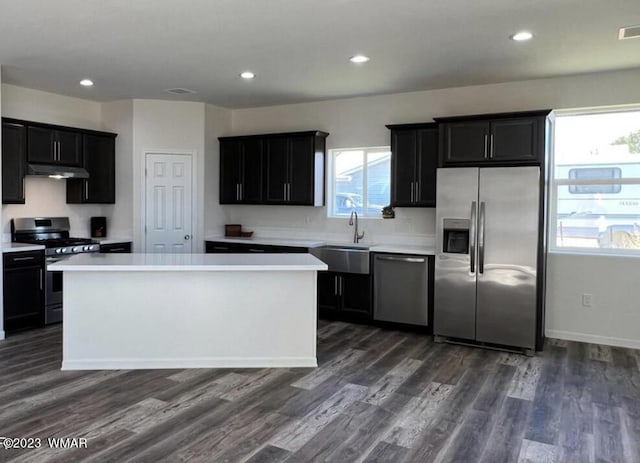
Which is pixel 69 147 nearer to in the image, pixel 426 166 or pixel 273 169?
pixel 273 169

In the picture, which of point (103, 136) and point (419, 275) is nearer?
point (419, 275)

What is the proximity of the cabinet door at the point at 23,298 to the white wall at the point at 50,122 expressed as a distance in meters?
0.79

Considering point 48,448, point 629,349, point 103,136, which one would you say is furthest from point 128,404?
point 629,349

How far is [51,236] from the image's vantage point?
6.05 meters

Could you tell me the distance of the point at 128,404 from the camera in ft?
11.2

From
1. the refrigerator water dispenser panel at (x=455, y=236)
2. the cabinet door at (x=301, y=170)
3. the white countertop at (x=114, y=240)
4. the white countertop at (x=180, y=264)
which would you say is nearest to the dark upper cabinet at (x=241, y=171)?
the cabinet door at (x=301, y=170)

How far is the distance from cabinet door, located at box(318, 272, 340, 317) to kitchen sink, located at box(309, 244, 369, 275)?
0.38ft

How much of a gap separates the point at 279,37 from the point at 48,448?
3.21 m

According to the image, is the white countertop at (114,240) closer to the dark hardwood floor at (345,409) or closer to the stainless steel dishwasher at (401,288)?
the dark hardwood floor at (345,409)

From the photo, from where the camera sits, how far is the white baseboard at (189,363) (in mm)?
4098

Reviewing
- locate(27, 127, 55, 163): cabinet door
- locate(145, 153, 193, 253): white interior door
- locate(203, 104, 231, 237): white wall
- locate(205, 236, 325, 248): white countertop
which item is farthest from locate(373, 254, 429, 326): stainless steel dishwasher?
locate(27, 127, 55, 163): cabinet door

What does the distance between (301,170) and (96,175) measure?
2587mm

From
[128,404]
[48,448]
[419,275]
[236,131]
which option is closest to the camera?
[48,448]

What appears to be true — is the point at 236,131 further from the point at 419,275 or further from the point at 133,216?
the point at 419,275
